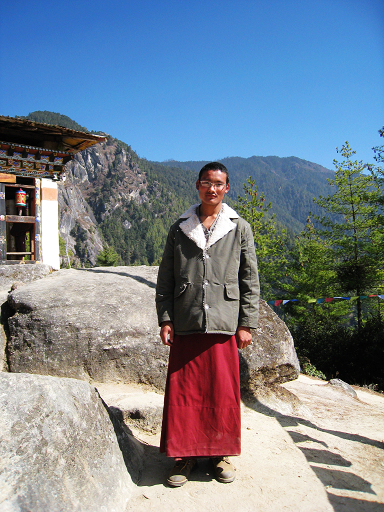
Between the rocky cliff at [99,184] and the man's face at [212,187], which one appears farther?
the rocky cliff at [99,184]

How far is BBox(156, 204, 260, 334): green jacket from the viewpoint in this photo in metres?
2.70

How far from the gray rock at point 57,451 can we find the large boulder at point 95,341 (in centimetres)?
181

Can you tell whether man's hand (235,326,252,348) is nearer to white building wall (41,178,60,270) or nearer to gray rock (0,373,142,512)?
gray rock (0,373,142,512)

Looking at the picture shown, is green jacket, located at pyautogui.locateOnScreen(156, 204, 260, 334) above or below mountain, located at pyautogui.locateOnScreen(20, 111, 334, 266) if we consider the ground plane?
below

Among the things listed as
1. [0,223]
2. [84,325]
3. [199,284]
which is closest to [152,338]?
[84,325]

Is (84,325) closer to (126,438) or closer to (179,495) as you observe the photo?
(126,438)

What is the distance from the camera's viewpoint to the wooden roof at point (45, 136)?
23.8ft

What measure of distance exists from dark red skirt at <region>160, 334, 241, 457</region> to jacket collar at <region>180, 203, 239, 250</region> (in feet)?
2.32

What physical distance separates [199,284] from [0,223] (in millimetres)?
6103

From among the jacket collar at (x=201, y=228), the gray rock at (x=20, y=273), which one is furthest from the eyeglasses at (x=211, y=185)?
the gray rock at (x=20, y=273)

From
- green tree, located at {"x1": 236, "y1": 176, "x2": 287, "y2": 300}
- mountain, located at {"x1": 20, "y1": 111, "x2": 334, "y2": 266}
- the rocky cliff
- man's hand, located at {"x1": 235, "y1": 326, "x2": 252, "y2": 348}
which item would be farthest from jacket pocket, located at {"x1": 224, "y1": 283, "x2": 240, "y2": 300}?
the rocky cliff

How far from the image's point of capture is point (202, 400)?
271 cm

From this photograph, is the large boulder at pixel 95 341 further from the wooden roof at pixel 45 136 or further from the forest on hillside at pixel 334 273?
the forest on hillside at pixel 334 273

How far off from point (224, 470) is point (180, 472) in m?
0.32
